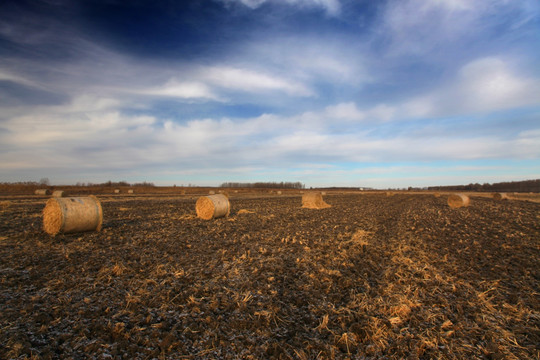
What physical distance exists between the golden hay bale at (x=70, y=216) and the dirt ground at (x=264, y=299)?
1.69ft

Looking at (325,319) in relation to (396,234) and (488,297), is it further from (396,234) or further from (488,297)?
(396,234)

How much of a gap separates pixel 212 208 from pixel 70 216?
6988 mm

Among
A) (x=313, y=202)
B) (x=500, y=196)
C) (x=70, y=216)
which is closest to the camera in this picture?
(x=70, y=216)

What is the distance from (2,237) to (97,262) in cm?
572

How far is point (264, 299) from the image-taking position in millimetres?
5547

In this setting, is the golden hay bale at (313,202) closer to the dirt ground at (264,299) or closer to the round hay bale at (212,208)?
the round hay bale at (212,208)

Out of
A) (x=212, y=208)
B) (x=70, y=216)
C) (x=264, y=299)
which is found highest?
(x=70, y=216)

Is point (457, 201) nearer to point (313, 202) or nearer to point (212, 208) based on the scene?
point (313, 202)

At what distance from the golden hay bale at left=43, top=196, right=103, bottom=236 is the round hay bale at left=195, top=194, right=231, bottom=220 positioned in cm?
586

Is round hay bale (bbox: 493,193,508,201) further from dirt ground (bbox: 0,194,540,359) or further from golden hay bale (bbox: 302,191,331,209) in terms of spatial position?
dirt ground (bbox: 0,194,540,359)

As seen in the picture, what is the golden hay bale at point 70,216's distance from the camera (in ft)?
34.6

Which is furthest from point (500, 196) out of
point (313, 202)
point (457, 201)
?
point (313, 202)

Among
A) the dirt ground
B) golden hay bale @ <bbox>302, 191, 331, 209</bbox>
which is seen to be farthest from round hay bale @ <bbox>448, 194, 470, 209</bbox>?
the dirt ground

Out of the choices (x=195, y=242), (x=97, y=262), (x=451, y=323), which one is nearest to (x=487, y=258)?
(x=451, y=323)
